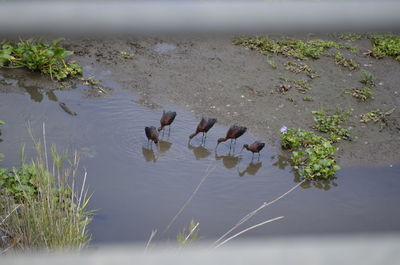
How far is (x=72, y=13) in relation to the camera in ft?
1.71

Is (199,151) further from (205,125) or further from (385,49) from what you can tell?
(385,49)

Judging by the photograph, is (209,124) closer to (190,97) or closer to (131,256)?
(190,97)

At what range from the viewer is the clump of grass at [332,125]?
21.4 feet

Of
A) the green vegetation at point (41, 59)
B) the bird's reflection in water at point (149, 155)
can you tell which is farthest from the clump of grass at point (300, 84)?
the green vegetation at point (41, 59)

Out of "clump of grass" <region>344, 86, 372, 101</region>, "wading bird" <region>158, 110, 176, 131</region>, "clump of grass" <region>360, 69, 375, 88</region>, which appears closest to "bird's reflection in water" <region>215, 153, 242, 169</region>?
"wading bird" <region>158, 110, 176, 131</region>

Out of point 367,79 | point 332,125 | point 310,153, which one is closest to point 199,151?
point 310,153

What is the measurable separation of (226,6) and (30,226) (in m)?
3.30

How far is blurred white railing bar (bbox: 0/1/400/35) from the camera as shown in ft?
1.69

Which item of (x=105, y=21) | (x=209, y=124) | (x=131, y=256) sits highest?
(x=105, y=21)

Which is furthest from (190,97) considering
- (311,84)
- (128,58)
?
(311,84)

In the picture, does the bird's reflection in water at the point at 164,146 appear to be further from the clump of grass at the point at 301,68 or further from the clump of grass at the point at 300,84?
Result: the clump of grass at the point at 301,68

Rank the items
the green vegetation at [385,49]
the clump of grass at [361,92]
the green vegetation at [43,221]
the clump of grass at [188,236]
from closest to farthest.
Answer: the clump of grass at [188,236] < the green vegetation at [43,221] < the clump of grass at [361,92] < the green vegetation at [385,49]

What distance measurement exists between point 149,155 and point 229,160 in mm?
873

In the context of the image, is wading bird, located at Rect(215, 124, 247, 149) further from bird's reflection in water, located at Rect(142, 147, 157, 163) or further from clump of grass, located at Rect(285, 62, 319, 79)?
clump of grass, located at Rect(285, 62, 319, 79)
